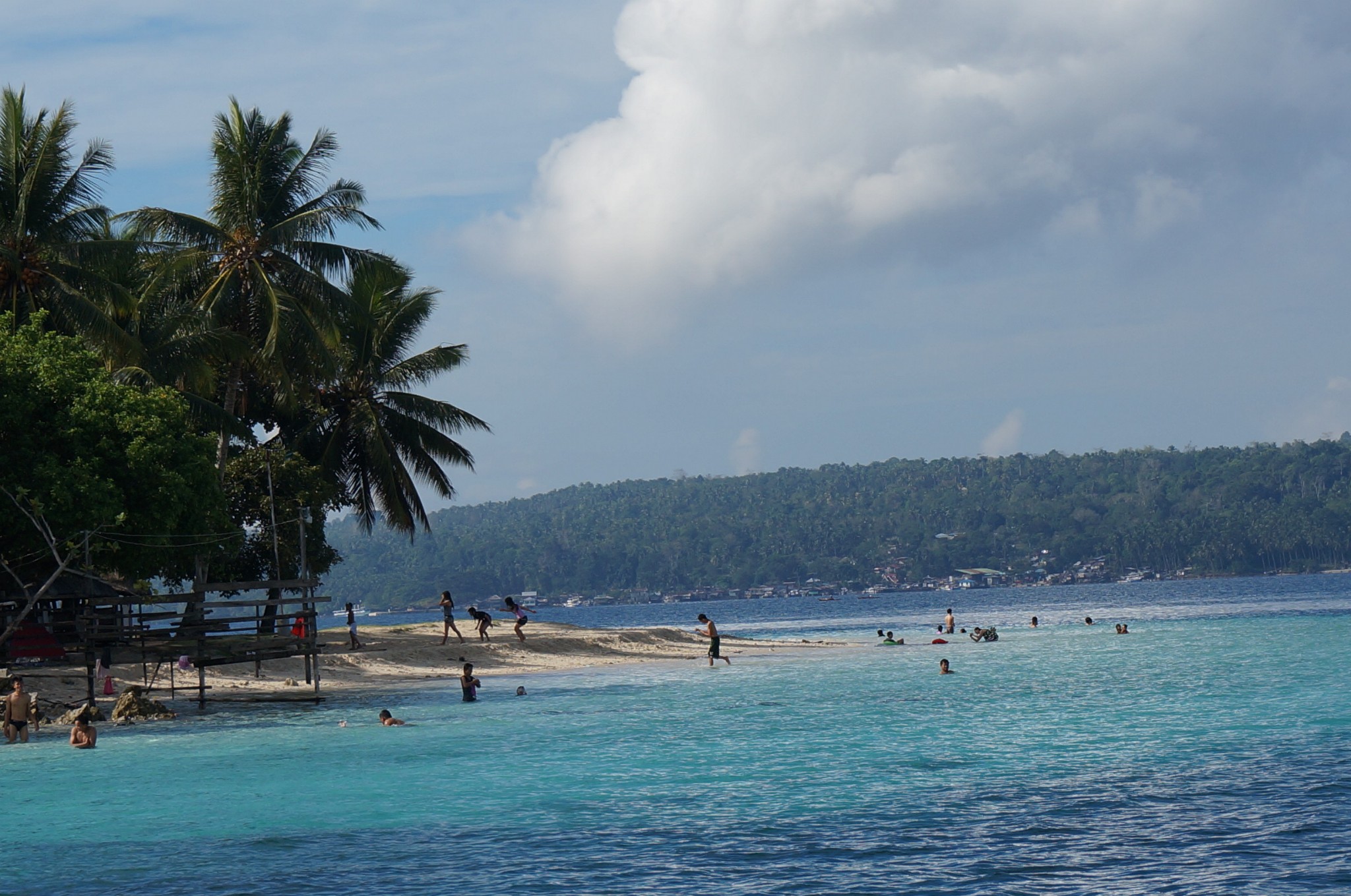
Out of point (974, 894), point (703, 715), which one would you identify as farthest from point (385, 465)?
point (974, 894)

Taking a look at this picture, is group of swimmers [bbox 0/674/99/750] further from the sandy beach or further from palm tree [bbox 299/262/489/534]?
palm tree [bbox 299/262/489/534]

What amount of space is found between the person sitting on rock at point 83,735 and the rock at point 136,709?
13.0ft

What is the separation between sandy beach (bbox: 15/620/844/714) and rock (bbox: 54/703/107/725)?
28.8 inches

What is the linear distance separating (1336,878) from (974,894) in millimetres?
3690

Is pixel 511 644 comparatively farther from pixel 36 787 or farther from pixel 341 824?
pixel 341 824

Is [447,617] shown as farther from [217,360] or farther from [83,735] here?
[83,735]

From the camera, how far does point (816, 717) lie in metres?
28.3

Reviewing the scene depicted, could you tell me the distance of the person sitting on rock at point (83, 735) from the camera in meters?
25.2

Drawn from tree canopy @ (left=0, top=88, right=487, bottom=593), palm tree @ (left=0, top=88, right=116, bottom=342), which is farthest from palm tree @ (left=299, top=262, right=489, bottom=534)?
palm tree @ (left=0, top=88, right=116, bottom=342)

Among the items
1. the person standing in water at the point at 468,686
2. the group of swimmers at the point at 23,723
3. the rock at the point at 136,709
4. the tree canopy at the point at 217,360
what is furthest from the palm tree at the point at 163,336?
the person standing in water at the point at 468,686

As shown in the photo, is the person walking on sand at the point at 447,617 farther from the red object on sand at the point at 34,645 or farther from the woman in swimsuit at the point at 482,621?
the red object on sand at the point at 34,645

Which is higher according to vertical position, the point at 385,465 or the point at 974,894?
the point at 385,465

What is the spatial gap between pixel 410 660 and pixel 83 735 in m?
17.4

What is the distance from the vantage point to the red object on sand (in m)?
29.3
